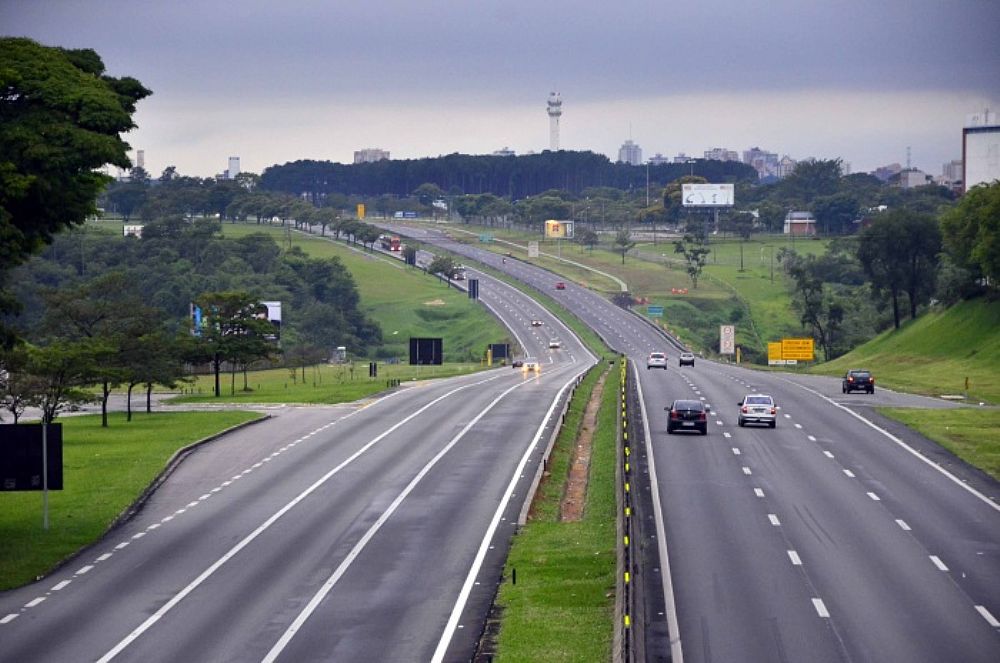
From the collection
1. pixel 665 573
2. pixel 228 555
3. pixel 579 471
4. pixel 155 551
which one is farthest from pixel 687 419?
pixel 665 573

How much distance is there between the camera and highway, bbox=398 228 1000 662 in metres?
25.3

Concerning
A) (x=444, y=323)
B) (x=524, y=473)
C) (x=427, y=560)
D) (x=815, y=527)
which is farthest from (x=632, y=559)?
(x=444, y=323)

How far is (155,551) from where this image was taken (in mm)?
36375

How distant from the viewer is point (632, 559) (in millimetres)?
30406

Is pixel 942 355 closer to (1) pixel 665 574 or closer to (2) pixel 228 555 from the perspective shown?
(2) pixel 228 555

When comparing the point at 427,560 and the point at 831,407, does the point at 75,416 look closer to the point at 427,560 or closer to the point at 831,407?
the point at 831,407

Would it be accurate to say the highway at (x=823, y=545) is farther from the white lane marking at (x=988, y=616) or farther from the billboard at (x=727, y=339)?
the billboard at (x=727, y=339)

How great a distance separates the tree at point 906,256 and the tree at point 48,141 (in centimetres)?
11138

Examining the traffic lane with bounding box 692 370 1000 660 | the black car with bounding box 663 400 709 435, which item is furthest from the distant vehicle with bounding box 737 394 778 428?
the black car with bounding box 663 400 709 435

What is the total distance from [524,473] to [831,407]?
97.4 ft

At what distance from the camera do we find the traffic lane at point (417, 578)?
26016 millimetres

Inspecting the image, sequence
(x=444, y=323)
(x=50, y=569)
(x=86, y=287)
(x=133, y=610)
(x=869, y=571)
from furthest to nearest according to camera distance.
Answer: (x=444, y=323) < (x=86, y=287) < (x=50, y=569) < (x=869, y=571) < (x=133, y=610)

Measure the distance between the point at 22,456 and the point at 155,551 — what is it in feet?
17.3

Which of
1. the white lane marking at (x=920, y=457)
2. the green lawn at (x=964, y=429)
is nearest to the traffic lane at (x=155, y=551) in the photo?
the white lane marking at (x=920, y=457)
